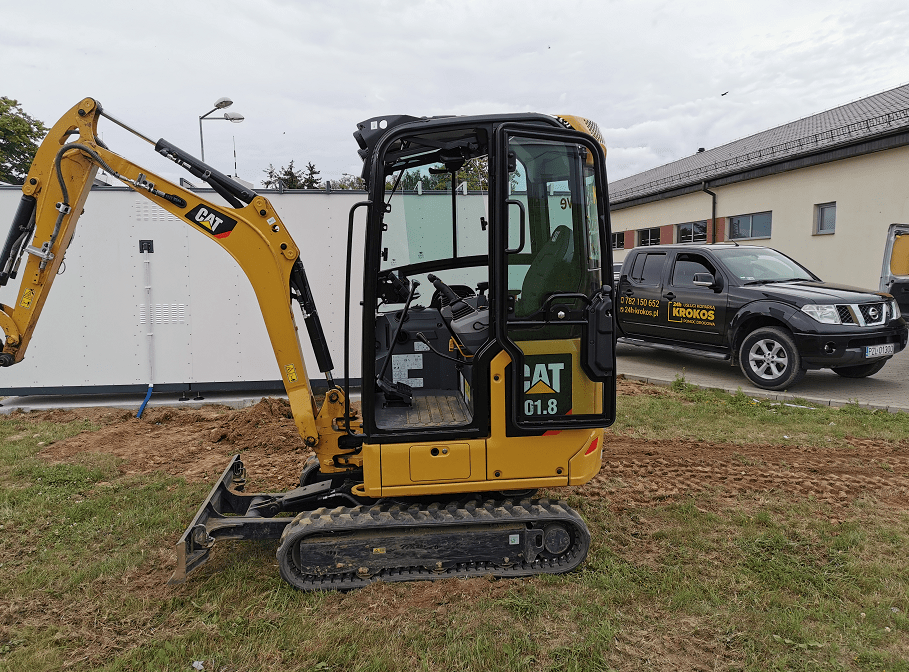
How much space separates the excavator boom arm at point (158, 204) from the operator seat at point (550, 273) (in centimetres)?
149

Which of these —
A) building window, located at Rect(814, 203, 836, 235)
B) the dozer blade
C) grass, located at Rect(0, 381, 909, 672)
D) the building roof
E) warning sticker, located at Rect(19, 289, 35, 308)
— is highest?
the building roof

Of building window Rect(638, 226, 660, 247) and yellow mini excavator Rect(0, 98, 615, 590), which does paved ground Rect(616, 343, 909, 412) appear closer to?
yellow mini excavator Rect(0, 98, 615, 590)

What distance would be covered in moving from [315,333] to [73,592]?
1992mm

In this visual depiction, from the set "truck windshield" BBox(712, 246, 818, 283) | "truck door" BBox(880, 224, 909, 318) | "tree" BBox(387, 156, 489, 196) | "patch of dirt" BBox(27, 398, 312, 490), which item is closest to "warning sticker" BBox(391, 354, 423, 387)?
"tree" BBox(387, 156, 489, 196)

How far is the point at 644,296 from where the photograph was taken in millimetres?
9703

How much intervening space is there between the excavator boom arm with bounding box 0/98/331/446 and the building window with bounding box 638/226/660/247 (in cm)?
2526

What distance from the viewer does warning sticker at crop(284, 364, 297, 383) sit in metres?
3.79

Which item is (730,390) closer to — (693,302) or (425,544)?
(693,302)

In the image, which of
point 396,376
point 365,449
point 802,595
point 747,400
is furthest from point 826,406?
point 365,449

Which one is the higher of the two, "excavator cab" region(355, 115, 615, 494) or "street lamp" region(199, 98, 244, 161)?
"street lamp" region(199, 98, 244, 161)

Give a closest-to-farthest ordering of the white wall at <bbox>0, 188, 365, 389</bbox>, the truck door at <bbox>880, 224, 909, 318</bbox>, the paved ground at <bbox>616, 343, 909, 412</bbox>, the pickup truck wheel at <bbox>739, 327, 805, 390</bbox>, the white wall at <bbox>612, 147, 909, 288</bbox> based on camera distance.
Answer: the paved ground at <bbox>616, 343, 909, 412</bbox>, the pickup truck wheel at <bbox>739, 327, 805, 390</bbox>, the white wall at <bbox>0, 188, 365, 389</bbox>, the truck door at <bbox>880, 224, 909, 318</bbox>, the white wall at <bbox>612, 147, 909, 288</bbox>

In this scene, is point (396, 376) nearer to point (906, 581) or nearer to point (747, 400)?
point (906, 581)

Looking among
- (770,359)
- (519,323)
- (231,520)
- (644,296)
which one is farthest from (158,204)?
(644,296)

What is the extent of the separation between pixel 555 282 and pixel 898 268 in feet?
28.6
